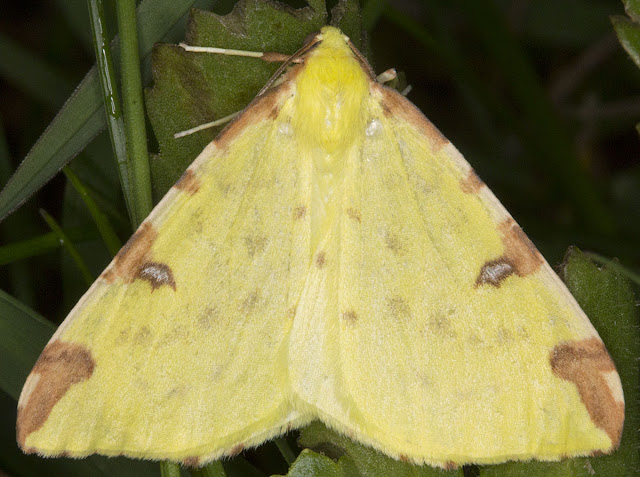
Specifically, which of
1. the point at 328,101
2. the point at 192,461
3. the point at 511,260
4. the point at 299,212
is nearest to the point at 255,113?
the point at 328,101

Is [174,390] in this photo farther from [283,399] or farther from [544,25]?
[544,25]

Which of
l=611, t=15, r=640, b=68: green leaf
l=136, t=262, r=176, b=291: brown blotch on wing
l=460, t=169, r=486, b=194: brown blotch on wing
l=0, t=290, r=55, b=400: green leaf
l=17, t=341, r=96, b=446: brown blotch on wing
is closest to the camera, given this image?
l=17, t=341, r=96, b=446: brown blotch on wing

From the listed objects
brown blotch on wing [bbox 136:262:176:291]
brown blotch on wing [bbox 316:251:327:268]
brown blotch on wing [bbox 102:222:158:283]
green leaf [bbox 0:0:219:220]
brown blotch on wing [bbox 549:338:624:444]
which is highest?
green leaf [bbox 0:0:219:220]

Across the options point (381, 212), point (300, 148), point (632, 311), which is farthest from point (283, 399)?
point (632, 311)

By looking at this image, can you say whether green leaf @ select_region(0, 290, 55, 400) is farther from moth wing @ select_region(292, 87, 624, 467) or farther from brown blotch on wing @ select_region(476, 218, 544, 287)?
brown blotch on wing @ select_region(476, 218, 544, 287)

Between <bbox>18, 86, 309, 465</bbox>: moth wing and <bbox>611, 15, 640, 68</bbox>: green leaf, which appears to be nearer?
<bbox>18, 86, 309, 465</bbox>: moth wing

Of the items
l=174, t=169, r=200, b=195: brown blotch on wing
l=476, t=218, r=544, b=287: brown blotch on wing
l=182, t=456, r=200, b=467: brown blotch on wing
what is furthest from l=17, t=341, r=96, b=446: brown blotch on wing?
l=476, t=218, r=544, b=287: brown blotch on wing
